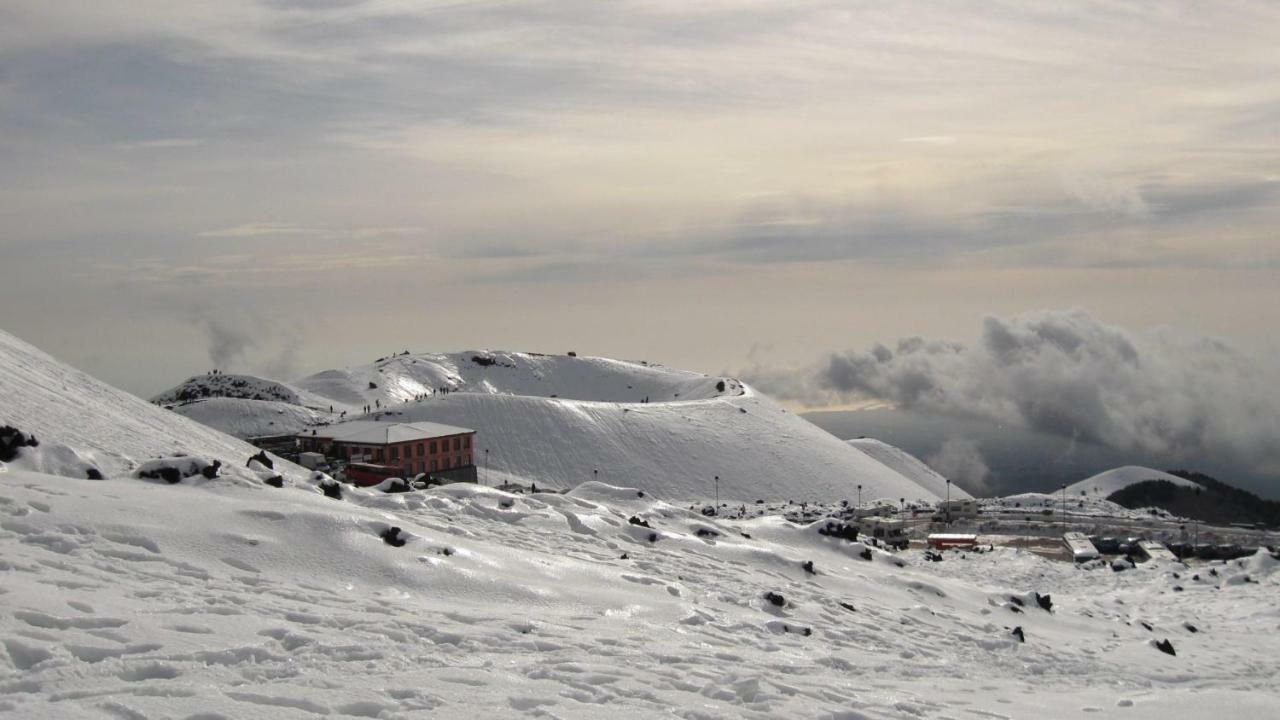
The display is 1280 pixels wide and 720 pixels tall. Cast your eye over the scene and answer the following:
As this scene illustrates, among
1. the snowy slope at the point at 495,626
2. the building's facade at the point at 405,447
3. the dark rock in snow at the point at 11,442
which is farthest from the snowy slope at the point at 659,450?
the dark rock in snow at the point at 11,442

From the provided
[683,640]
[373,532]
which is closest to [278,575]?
[373,532]

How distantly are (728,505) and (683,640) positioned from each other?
82.0 metres

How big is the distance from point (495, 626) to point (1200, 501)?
507 ft

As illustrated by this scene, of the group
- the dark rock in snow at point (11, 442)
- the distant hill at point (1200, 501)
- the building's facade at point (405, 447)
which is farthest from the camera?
the distant hill at point (1200, 501)

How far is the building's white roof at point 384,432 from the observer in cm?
7619

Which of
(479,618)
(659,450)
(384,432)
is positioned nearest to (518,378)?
(659,450)

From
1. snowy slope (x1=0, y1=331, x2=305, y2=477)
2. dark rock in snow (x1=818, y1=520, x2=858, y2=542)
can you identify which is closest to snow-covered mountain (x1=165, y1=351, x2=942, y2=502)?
snowy slope (x1=0, y1=331, x2=305, y2=477)

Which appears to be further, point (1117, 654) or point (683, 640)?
point (1117, 654)

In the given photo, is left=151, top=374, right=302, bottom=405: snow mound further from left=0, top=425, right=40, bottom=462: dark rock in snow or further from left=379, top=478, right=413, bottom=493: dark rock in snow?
left=0, top=425, right=40, bottom=462: dark rock in snow

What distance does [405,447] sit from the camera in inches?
2992

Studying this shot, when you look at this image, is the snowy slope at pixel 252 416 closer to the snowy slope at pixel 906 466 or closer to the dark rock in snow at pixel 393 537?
the snowy slope at pixel 906 466

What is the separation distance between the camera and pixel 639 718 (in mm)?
10883

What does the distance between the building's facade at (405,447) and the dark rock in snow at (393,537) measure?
52158 millimetres

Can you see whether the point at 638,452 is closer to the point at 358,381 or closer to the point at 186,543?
the point at 358,381
